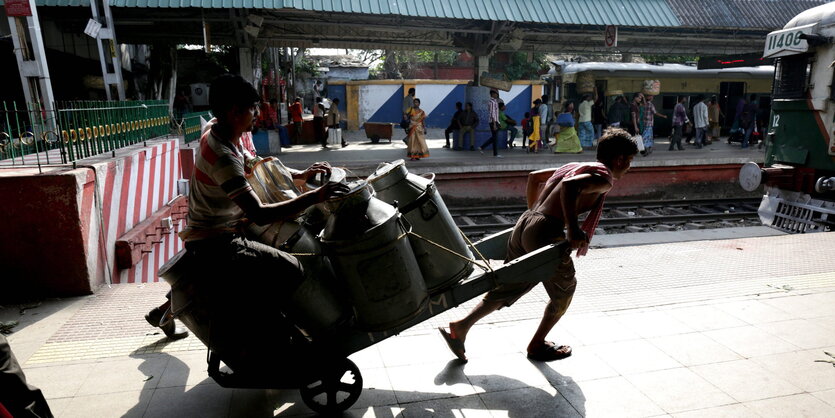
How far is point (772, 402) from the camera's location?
10.3ft

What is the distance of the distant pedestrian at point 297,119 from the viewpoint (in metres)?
17.5

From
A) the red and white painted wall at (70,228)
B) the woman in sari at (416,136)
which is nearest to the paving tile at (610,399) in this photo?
the red and white painted wall at (70,228)

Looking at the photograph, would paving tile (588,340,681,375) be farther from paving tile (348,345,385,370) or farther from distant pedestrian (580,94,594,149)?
distant pedestrian (580,94,594,149)

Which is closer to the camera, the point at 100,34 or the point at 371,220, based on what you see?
the point at 371,220

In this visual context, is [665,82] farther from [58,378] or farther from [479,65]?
[58,378]

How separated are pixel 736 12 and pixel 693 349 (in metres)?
15.5

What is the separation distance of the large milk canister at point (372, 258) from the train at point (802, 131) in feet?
24.7

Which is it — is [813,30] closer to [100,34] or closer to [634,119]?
[634,119]

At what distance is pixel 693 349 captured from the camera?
3.81m

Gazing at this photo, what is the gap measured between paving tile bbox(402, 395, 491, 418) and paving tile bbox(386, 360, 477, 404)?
0.17 feet

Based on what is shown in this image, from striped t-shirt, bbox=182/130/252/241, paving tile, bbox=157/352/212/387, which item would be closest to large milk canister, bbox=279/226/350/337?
striped t-shirt, bbox=182/130/252/241

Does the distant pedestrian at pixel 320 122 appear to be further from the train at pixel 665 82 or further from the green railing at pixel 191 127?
the train at pixel 665 82

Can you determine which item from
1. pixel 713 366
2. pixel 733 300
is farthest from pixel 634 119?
pixel 713 366

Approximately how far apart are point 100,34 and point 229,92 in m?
9.75
